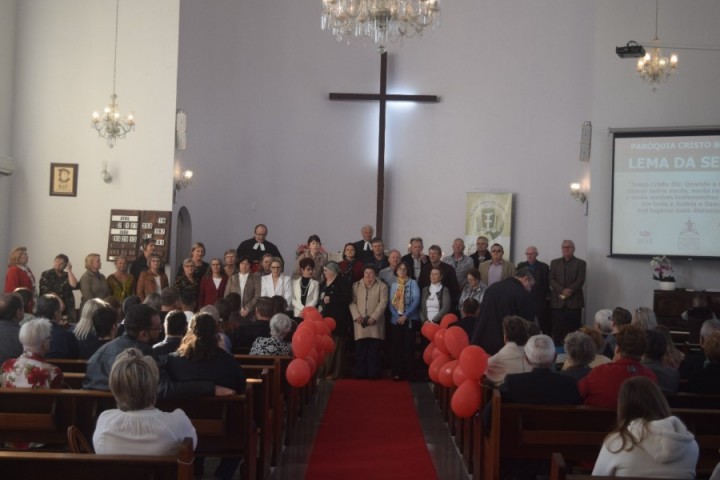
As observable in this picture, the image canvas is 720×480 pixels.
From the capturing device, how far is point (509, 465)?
5.08m

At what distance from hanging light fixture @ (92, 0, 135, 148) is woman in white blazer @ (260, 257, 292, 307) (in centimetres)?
294

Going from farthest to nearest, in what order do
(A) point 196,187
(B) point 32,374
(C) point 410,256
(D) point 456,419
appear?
1. (A) point 196,187
2. (C) point 410,256
3. (D) point 456,419
4. (B) point 32,374

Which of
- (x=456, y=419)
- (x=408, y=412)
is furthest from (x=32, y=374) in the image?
Result: (x=408, y=412)

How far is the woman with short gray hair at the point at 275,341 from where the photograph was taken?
7152mm

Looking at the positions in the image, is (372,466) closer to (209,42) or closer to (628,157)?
(628,157)

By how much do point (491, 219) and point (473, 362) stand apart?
8.63 m

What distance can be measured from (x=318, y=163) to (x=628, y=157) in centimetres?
489

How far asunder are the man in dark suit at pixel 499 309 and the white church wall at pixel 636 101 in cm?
512

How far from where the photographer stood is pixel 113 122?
1154 cm

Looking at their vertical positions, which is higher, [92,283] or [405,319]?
[92,283]

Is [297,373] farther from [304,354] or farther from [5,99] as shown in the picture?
[5,99]

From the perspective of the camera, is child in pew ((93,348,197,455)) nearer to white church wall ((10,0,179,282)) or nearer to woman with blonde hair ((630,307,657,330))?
woman with blonde hair ((630,307,657,330))

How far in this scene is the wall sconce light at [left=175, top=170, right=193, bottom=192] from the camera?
Result: 12379mm

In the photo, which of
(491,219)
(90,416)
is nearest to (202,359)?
(90,416)
